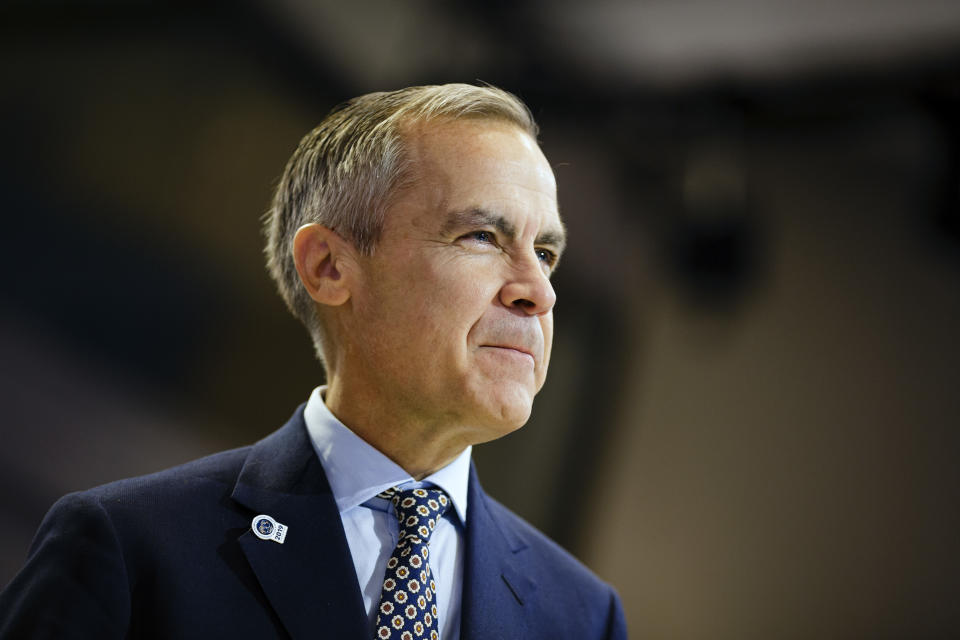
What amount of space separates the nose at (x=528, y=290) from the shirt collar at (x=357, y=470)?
33 cm

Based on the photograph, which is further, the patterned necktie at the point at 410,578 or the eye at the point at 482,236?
the eye at the point at 482,236

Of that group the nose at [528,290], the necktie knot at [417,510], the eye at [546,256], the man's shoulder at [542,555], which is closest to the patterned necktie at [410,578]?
the necktie knot at [417,510]

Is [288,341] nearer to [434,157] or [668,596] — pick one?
[434,157]

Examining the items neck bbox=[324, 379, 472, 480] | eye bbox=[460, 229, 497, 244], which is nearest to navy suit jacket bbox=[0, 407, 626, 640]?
neck bbox=[324, 379, 472, 480]

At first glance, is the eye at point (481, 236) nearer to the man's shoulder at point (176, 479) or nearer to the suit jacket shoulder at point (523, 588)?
the suit jacket shoulder at point (523, 588)

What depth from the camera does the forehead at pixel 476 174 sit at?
1637 mm

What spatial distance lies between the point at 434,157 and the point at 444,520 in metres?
0.65

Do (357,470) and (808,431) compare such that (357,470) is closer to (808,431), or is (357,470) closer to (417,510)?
(417,510)

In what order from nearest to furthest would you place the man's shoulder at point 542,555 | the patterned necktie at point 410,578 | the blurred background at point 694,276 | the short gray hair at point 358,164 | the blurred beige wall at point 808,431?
the patterned necktie at point 410,578, the short gray hair at point 358,164, the man's shoulder at point 542,555, the blurred background at point 694,276, the blurred beige wall at point 808,431

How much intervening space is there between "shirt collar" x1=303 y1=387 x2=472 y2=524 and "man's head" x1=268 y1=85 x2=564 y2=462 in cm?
6

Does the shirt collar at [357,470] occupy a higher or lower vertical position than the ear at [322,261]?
lower

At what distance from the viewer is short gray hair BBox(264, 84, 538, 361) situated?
170 centimetres

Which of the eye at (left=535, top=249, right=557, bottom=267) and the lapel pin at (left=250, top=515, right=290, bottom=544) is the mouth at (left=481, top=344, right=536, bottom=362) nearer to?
the eye at (left=535, top=249, right=557, bottom=267)

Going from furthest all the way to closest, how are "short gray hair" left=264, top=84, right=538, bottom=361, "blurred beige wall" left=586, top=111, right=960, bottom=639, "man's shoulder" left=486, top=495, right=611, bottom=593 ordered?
"blurred beige wall" left=586, top=111, right=960, bottom=639 → "man's shoulder" left=486, top=495, right=611, bottom=593 → "short gray hair" left=264, top=84, right=538, bottom=361
